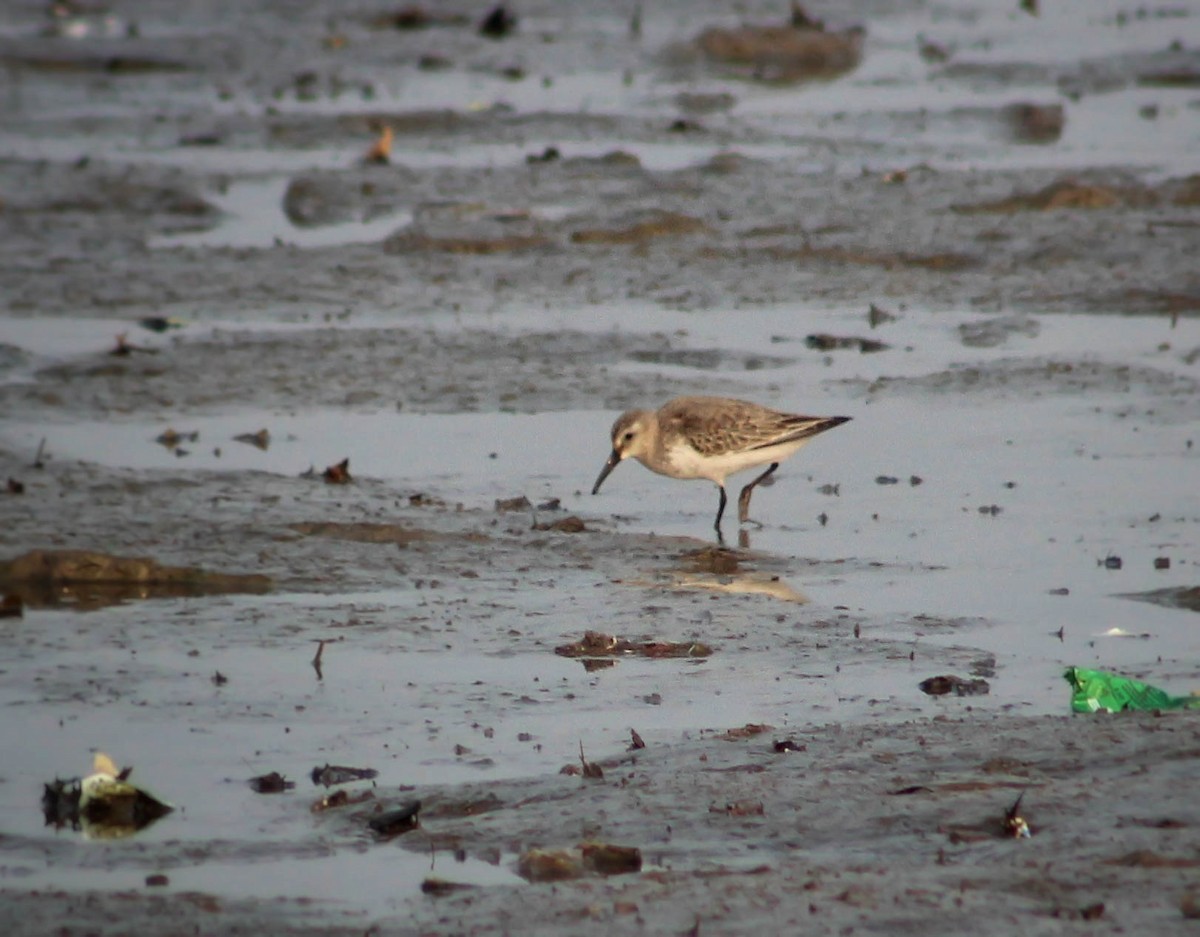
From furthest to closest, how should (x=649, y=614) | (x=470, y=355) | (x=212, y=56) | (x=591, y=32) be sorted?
1. (x=591, y=32)
2. (x=212, y=56)
3. (x=470, y=355)
4. (x=649, y=614)

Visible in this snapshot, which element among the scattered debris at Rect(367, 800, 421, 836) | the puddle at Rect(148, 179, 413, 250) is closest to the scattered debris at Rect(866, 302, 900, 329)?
the puddle at Rect(148, 179, 413, 250)

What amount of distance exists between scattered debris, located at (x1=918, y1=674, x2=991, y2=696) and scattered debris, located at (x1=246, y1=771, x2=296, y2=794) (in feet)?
7.47

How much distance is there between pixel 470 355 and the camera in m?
12.8

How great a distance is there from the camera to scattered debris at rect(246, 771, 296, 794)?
6309 millimetres

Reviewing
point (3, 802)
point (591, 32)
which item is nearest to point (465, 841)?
point (3, 802)

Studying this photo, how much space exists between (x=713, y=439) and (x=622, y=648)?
2473 millimetres

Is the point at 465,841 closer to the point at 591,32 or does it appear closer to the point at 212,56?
the point at 212,56

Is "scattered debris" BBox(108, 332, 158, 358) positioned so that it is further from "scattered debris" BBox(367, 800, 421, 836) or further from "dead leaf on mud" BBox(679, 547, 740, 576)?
"scattered debris" BBox(367, 800, 421, 836)

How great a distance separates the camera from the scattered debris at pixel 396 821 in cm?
589

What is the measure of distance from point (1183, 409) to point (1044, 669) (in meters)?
4.42

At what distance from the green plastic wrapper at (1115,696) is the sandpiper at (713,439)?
3.40 metres

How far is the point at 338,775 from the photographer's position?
641 centimetres

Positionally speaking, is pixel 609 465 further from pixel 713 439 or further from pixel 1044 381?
pixel 1044 381

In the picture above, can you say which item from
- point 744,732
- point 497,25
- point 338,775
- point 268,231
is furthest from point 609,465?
point 497,25
